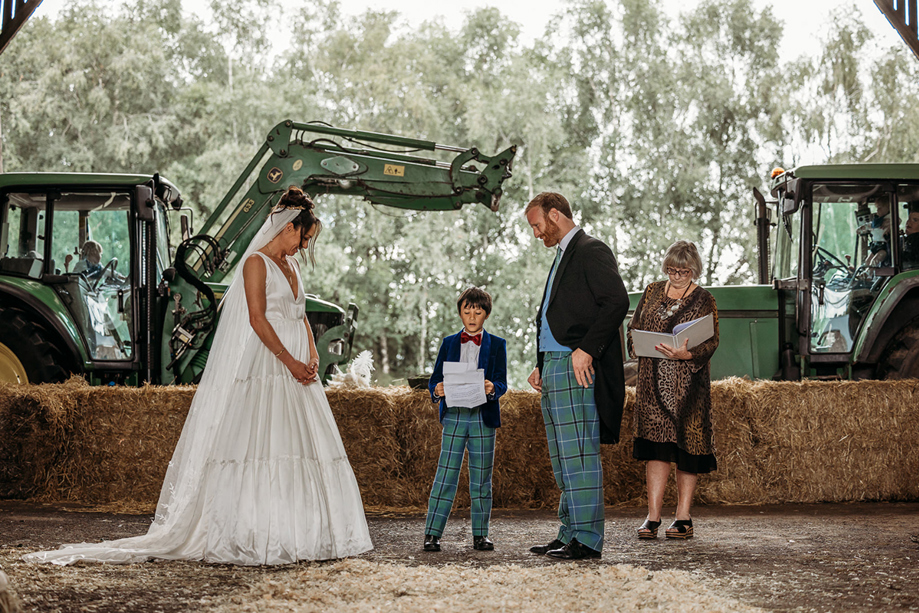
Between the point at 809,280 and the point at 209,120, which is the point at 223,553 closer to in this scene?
the point at 809,280

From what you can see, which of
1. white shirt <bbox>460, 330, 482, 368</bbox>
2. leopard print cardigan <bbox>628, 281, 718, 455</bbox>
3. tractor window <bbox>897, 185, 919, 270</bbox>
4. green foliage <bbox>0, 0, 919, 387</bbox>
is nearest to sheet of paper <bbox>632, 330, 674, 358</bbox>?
leopard print cardigan <bbox>628, 281, 718, 455</bbox>

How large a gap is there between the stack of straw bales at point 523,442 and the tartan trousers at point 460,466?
71.7 inches

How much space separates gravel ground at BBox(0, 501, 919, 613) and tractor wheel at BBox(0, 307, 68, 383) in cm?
250

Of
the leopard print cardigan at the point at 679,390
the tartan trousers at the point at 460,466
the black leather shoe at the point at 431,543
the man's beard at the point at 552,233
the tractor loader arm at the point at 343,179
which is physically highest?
the tractor loader arm at the point at 343,179

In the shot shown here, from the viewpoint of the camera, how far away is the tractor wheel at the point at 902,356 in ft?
23.1

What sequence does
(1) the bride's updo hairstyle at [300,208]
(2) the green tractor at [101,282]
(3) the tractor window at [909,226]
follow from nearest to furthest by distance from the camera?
1. (1) the bride's updo hairstyle at [300,208]
2. (2) the green tractor at [101,282]
3. (3) the tractor window at [909,226]

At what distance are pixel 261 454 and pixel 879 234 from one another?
19.6 ft

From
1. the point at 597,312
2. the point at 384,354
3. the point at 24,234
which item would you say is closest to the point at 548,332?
the point at 597,312

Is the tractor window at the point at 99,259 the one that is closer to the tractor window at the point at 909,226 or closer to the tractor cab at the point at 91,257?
the tractor cab at the point at 91,257

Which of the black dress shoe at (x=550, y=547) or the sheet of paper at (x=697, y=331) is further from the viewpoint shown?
the sheet of paper at (x=697, y=331)

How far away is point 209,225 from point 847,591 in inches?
277

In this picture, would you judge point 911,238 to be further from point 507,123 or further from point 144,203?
point 507,123

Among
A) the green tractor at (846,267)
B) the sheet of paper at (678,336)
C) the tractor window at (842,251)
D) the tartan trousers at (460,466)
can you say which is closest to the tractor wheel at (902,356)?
the green tractor at (846,267)

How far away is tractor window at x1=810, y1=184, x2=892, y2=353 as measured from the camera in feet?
24.6
